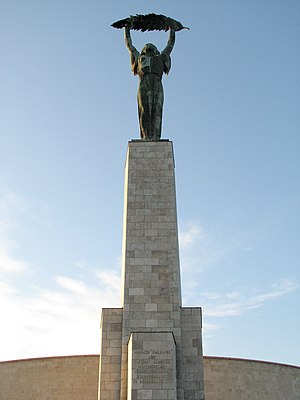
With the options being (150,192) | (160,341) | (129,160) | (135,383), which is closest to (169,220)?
(150,192)

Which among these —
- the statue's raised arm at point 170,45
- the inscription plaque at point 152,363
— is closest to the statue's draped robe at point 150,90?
the statue's raised arm at point 170,45

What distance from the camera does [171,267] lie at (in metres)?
14.2

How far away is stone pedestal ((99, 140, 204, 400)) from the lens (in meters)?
12.3

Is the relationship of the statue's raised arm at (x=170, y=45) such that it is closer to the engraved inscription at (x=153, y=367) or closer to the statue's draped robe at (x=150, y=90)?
the statue's draped robe at (x=150, y=90)

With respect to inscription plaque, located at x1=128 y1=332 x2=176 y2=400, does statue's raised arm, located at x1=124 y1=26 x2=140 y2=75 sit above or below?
above

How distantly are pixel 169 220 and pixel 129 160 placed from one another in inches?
89.9

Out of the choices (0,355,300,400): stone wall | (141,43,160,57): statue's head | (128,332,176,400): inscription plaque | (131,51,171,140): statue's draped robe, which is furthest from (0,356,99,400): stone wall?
(141,43,160,57): statue's head

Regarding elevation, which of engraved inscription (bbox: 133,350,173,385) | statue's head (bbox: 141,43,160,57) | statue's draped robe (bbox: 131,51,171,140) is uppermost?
statue's head (bbox: 141,43,160,57)

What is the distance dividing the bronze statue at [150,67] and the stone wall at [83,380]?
889 centimetres

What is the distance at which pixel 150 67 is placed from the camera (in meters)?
17.1

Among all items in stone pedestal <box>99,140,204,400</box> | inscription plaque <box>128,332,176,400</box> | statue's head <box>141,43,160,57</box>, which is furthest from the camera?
statue's head <box>141,43,160,57</box>

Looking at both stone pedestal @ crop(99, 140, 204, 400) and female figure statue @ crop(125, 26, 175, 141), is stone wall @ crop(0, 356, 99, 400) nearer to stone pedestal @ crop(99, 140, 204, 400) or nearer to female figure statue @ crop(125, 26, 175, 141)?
stone pedestal @ crop(99, 140, 204, 400)

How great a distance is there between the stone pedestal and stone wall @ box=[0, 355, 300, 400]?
677 centimetres

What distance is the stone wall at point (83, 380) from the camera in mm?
19453
